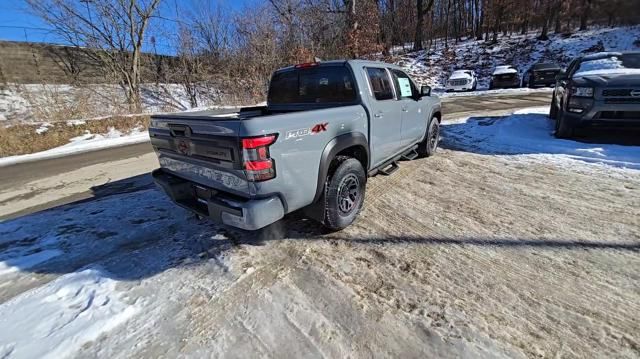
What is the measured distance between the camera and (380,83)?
166 inches

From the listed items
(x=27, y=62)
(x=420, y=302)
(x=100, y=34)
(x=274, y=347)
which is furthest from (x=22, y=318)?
(x=27, y=62)

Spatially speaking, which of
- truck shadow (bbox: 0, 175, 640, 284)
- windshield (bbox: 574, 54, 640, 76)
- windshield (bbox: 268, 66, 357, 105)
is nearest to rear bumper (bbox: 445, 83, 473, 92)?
windshield (bbox: 574, 54, 640, 76)

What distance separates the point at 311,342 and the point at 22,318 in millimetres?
2297

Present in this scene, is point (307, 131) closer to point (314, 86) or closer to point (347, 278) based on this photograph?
point (347, 278)

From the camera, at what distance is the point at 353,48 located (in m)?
19.6

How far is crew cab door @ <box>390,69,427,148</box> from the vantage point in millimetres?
4699

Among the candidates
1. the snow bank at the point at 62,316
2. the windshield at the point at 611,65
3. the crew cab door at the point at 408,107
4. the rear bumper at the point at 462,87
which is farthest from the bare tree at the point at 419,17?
the snow bank at the point at 62,316

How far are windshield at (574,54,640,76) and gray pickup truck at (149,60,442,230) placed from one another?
181 inches

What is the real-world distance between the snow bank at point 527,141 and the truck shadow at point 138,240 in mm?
3208

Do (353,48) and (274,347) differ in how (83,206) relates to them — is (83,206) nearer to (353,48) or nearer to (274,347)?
(274,347)

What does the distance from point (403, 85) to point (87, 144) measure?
980 cm

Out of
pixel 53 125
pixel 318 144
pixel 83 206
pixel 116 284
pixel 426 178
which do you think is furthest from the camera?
pixel 53 125

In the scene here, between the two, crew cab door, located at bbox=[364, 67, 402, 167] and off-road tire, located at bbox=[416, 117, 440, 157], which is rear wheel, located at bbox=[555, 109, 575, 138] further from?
crew cab door, located at bbox=[364, 67, 402, 167]

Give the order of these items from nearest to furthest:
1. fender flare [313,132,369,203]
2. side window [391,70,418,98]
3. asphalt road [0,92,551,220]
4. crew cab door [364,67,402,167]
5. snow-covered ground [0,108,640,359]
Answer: snow-covered ground [0,108,640,359]
fender flare [313,132,369,203]
crew cab door [364,67,402,167]
side window [391,70,418,98]
asphalt road [0,92,551,220]
